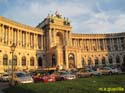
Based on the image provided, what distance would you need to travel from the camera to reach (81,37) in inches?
4916

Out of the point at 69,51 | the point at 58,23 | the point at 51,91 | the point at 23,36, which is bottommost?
the point at 51,91

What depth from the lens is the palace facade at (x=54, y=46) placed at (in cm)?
9181

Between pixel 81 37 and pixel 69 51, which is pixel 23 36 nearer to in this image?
pixel 69 51

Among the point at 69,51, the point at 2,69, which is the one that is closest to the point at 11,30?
the point at 2,69

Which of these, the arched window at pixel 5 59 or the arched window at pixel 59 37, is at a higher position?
the arched window at pixel 59 37

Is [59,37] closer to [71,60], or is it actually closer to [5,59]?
[71,60]

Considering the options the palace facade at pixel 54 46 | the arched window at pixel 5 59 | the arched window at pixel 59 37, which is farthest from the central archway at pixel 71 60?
the arched window at pixel 5 59

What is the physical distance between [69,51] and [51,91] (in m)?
80.1

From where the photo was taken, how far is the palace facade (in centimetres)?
9181

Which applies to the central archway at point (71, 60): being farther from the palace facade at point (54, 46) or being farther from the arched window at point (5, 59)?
the arched window at point (5, 59)

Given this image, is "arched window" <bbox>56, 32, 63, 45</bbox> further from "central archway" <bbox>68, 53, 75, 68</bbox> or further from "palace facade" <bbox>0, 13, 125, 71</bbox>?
"central archway" <bbox>68, 53, 75, 68</bbox>

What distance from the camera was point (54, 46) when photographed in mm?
103438

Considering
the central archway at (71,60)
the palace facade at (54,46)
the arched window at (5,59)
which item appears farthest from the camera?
the central archway at (71,60)

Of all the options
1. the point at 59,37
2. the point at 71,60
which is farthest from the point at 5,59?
the point at 59,37
